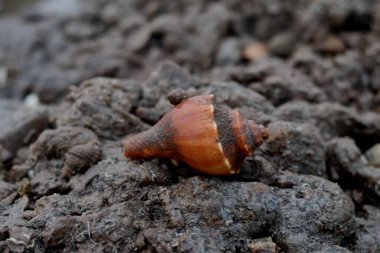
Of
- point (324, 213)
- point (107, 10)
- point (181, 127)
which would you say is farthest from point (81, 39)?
point (324, 213)

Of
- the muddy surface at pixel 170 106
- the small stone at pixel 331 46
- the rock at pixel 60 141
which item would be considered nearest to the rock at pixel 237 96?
the muddy surface at pixel 170 106

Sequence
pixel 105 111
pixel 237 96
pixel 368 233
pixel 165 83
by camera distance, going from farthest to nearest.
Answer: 1. pixel 165 83
2. pixel 237 96
3. pixel 105 111
4. pixel 368 233

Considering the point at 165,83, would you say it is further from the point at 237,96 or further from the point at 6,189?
the point at 6,189

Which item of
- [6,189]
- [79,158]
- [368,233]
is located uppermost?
[79,158]

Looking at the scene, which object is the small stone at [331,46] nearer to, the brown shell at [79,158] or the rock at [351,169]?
the rock at [351,169]

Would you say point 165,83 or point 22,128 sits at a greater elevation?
point 165,83

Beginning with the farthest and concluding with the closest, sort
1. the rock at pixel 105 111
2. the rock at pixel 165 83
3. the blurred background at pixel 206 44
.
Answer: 1. the blurred background at pixel 206 44
2. the rock at pixel 165 83
3. the rock at pixel 105 111

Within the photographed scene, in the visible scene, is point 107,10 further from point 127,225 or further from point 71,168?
point 127,225

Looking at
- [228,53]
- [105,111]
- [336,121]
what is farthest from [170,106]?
[228,53]
